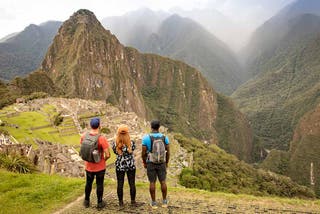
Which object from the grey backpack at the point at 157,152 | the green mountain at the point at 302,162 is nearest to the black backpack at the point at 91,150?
the grey backpack at the point at 157,152

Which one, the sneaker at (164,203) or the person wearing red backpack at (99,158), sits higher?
the person wearing red backpack at (99,158)

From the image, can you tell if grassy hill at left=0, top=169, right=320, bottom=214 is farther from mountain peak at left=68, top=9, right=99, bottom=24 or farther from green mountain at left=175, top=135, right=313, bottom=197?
mountain peak at left=68, top=9, right=99, bottom=24

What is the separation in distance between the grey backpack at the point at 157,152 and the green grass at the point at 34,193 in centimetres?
287

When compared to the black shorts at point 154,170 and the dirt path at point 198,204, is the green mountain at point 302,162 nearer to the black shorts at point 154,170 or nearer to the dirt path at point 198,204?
the dirt path at point 198,204

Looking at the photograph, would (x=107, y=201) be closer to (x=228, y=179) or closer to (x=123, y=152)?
(x=123, y=152)

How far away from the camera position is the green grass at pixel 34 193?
7.37 meters

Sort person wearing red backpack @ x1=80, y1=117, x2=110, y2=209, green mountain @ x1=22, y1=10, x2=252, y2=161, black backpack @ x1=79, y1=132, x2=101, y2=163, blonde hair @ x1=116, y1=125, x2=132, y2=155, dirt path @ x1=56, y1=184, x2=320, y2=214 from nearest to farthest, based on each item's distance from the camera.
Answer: black backpack @ x1=79, y1=132, x2=101, y2=163
person wearing red backpack @ x1=80, y1=117, x2=110, y2=209
blonde hair @ x1=116, y1=125, x2=132, y2=155
dirt path @ x1=56, y1=184, x2=320, y2=214
green mountain @ x1=22, y1=10, x2=252, y2=161

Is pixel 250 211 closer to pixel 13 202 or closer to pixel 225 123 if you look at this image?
pixel 13 202

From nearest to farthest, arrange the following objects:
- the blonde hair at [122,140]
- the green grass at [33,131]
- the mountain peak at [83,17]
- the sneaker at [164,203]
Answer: the blonde hair at [122,140]
the sneaker at [164,203]
the green grass at [33,131]
the mountain peak at [83,17]

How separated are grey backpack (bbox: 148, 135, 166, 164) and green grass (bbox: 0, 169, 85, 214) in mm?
2872

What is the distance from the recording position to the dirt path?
736 cm

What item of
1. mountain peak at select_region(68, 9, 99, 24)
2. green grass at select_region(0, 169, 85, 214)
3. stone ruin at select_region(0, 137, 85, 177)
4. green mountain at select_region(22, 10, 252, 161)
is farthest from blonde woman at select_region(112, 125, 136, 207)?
mountain peak at select_region(68, 9, 99, 24)

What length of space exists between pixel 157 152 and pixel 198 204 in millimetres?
2192

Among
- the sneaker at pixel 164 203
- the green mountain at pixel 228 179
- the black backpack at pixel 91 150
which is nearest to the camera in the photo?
the black backpack at pixel 91 150
